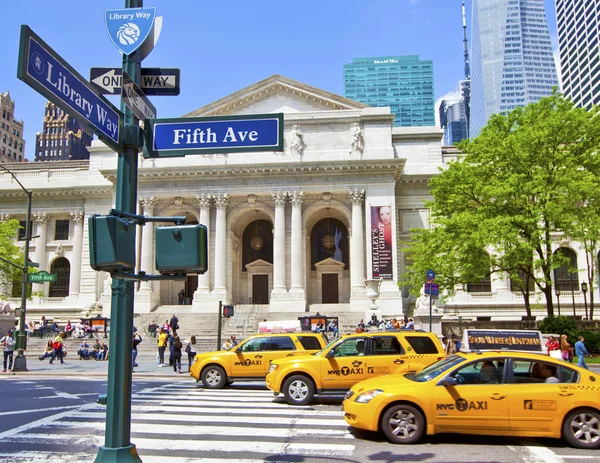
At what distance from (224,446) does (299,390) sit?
15.8 ft

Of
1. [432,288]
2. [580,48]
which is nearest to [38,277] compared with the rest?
[432,288]

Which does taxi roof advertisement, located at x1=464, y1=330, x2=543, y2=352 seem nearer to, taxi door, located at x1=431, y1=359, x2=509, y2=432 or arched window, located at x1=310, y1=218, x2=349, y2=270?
taxi door, located at x1=431, y1=359, x2=509, y2=432

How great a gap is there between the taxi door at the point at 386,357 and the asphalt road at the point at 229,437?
136cm

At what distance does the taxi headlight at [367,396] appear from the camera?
31.4ft

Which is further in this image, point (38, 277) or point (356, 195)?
point (356, 195)

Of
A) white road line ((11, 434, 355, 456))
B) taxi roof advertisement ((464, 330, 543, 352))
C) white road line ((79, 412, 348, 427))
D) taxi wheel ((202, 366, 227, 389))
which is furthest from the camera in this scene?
taxi wheel ((202, 366, 227, 389))

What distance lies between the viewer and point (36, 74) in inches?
177

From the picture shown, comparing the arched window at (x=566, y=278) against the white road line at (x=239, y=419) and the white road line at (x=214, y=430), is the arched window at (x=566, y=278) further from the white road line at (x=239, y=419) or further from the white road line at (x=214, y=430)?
the white road line at (x=214, y=430)

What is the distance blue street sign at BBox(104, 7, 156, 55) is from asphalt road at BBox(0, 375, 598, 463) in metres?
5.86

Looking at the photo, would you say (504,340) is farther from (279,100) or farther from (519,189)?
(279,100)

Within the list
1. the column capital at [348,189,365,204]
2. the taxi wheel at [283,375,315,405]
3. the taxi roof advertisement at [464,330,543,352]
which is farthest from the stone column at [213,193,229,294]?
the taxi wheel at [283,375,315,405]

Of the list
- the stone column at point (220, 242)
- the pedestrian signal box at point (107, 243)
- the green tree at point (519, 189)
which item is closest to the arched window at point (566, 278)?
the green tree at point (519, 189)

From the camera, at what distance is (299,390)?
45.6ft

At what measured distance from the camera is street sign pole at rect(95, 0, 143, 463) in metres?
5.36
